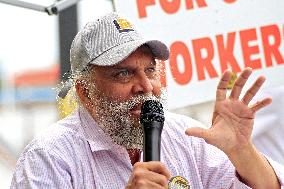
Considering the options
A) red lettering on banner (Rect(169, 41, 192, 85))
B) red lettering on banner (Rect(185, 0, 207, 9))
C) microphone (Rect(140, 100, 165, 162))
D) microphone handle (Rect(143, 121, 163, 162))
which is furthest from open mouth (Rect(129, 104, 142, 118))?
red lettering on banner (Rect(185, 0, 207, 9))

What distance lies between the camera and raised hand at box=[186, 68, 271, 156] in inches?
77.0

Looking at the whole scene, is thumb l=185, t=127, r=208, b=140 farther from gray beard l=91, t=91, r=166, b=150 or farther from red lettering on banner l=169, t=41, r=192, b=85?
red lettering on banner l=169, t=41, r=192, b=85

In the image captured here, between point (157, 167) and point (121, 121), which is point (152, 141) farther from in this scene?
point (121, 121)

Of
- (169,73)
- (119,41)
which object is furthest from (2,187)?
(119,41)

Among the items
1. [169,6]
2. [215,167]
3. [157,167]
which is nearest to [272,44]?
[169,6]

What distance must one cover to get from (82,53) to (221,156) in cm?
55

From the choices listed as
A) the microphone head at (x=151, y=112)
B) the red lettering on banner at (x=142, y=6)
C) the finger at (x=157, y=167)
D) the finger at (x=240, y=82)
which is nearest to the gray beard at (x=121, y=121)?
the microphone head at (x=151, y=112)

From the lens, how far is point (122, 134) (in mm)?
2029

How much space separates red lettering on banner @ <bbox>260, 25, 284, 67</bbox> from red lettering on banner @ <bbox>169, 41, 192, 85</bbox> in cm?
32

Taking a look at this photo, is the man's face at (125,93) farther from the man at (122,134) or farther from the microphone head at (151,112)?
the microphone head at (151,112)

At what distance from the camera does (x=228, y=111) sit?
1.98m

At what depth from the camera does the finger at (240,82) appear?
191 centimetres

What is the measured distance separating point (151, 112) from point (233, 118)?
314mm

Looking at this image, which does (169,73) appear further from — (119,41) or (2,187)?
(2,187)
